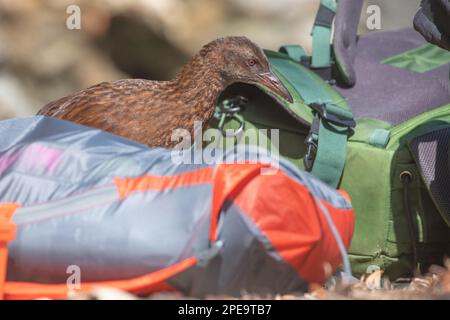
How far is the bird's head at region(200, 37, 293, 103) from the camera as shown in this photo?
13.4 feet

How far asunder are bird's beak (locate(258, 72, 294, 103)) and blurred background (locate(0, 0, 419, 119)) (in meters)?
2.22

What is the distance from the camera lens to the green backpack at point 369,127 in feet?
11.8

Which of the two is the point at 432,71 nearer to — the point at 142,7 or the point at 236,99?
the point at 236,99

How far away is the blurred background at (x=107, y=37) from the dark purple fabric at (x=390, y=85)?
1.79 meters

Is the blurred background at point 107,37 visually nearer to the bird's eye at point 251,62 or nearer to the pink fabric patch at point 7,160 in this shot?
the bird's eye at point 251,62

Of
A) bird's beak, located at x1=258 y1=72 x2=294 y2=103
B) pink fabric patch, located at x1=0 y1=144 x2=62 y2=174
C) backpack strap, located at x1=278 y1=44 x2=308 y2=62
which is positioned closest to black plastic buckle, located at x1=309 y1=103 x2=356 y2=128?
bird's beak, located at x1=258 y1=72 x2=294 y2=103

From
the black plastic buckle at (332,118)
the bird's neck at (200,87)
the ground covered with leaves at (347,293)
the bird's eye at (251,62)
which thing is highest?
the bird's eye at (251,62)

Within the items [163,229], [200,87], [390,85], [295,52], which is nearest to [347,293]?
[163,229]

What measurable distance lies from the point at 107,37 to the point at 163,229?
3.89 meters

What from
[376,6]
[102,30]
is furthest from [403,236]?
[102,30]

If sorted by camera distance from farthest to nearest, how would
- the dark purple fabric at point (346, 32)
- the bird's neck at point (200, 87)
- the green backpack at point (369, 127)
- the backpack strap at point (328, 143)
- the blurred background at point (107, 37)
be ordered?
the blurred background at point (107, 37), the dark purple fabric at point (346, 32), the bird's neck at point (200, 87), the backpack strap at point (328, 143), the green backpack at point (369, 127)

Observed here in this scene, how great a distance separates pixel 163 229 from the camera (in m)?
2.45

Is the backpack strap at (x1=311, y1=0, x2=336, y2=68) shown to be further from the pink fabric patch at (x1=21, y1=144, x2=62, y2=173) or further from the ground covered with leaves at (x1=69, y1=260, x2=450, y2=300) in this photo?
the pink fabric patch at (x1=21, y1=144, x2=62, y2=173)

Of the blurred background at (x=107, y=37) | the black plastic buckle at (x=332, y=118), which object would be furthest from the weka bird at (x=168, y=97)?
the blurred background at (x=107, y=37)
